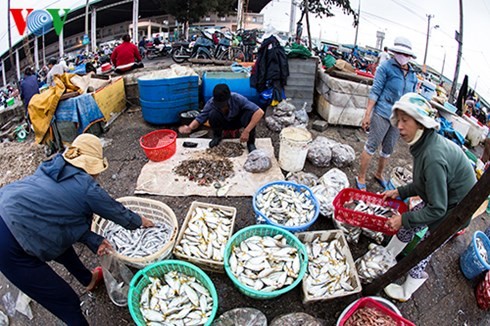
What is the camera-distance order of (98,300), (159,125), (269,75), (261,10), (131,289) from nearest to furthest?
(131,289) < (98,300) < (269,75) < (159,125) < (261,10)

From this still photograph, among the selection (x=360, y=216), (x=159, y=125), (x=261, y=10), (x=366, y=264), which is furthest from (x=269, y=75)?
(x=261, y=10)

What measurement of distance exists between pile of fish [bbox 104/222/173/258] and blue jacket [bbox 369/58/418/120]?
2.71 m

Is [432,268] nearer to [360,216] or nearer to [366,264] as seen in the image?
[366,264]

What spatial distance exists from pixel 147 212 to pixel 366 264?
2.22 meters

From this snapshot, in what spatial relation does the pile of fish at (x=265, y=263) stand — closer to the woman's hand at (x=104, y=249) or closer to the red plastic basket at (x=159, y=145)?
the woman's hand at (x=104, y=249)

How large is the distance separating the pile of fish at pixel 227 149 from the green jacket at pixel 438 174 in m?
2.67

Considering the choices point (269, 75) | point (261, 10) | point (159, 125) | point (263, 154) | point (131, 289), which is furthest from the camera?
point (261, 10)

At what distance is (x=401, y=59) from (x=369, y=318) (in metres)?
2.62

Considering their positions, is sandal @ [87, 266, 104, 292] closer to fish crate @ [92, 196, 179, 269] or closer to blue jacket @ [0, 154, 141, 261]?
fish crate @ [92, 196, 179, 269]

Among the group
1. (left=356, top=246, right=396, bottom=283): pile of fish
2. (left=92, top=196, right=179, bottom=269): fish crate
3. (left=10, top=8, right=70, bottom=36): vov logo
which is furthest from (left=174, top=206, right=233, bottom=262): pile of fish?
(left=10, top=8, right=70, bottom=36): vov logo

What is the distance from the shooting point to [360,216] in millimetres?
2529

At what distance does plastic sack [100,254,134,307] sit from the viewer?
228 cm

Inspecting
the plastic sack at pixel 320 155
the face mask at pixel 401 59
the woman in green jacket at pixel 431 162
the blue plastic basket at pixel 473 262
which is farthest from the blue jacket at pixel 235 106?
the blue plastic basket at pixel 473 262

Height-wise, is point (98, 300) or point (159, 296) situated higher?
point (159, 296)
